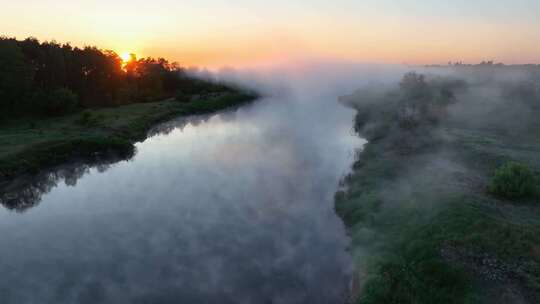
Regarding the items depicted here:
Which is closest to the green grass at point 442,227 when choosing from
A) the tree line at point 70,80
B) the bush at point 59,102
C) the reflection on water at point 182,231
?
the reflection on water at point 182,231

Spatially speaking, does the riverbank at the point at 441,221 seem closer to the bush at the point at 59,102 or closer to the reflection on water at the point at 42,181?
the reflection on water at the point at 42,181

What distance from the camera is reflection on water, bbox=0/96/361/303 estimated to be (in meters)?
23.6

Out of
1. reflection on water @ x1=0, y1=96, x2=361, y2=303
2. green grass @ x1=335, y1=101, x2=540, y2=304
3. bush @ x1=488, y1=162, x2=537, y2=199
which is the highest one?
bush @ x1=488, y1=162, x2=537, y2=199

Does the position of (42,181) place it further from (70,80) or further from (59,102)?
(70,80)

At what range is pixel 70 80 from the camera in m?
82.5

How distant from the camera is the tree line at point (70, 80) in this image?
65.6 m

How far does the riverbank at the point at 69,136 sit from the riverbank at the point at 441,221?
100ft

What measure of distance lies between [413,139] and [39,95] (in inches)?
2225

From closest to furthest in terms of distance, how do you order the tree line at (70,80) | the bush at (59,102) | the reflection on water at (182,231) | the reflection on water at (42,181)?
the reflection on water at (182,231) → the reflection on water at (42,181) → the tree line at (70,80) → the bush at (59,102)

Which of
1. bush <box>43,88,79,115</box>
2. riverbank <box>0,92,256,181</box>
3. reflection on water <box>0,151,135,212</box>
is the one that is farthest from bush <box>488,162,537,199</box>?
bush <box>43,88,79,115</box>

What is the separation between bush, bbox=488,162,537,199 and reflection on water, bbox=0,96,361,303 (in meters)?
11.2

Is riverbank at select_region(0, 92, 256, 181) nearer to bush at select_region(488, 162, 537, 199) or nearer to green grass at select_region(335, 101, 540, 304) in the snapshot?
green grass at select_region(335, 101, 540, 304)

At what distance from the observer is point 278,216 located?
109 ft

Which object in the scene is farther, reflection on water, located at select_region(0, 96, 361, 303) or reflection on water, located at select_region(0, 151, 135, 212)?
reflection on water, located at select_region(0, 151, 135, 212)
